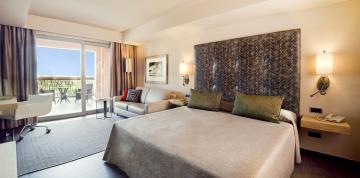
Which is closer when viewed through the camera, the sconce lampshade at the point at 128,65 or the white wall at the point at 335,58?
the white wall at the point at 335,58

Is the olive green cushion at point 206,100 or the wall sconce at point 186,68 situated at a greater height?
the wall sconce at point 186,68

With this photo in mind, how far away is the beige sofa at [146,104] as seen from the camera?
3859mm

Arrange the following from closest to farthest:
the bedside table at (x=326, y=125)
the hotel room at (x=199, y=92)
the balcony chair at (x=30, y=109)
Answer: the hotel room at (x=199, y=92) → the bedside table at (x=326, y=125) → the balcony chair at (x=30, y=109)

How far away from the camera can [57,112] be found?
4754 mm

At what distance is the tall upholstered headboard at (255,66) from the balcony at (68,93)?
11.5 ft

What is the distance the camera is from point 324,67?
2346 mm

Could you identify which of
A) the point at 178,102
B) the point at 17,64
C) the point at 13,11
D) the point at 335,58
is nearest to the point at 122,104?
the point at 178,102

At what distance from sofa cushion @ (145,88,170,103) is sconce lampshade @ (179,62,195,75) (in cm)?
73

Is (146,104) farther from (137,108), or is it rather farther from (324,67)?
(324,67)

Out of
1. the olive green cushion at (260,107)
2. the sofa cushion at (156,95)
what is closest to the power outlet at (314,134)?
the olive green cushion at (260,107)

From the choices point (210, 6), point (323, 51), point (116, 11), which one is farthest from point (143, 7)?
point (323, 51)

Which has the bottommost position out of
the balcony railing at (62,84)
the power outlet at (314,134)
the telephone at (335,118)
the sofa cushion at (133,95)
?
the power outlet at (314,134)

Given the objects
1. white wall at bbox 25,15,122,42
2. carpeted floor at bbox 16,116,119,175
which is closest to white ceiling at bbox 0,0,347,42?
white wall at bbox 25,15,122,42

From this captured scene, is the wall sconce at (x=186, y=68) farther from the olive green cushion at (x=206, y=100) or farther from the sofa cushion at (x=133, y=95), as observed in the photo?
the sofa cushion at (x=133, y=95)
